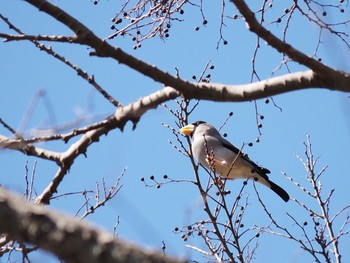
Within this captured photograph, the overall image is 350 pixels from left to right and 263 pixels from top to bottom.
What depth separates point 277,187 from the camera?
264 inches

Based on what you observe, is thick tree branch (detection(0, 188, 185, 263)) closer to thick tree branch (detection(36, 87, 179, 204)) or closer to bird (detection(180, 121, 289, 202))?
thick tree branch (detection(36, 87, 179, 204))

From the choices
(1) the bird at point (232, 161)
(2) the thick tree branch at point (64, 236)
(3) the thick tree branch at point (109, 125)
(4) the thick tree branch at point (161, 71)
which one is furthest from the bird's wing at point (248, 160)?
(2) the thick tree branch at point (64, 236)

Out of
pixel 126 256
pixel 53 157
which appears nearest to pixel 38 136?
pixel 53 157

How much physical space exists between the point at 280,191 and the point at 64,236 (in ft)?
18.4

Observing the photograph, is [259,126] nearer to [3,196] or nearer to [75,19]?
[75,19]

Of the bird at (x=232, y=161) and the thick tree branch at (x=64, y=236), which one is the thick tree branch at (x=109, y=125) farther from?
the bird at (x=232, y=161)

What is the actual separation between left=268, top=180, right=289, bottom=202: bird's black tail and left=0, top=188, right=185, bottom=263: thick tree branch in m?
5.52

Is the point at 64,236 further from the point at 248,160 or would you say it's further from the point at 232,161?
the point at 232,161

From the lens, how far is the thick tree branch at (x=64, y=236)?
1.24 m

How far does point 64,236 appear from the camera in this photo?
1.27 meters

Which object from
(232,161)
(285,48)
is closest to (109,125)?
(285,48)

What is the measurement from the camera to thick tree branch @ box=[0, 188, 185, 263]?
4.06 ft

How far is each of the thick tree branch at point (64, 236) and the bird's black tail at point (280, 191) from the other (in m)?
5.52

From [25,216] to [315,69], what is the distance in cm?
126
